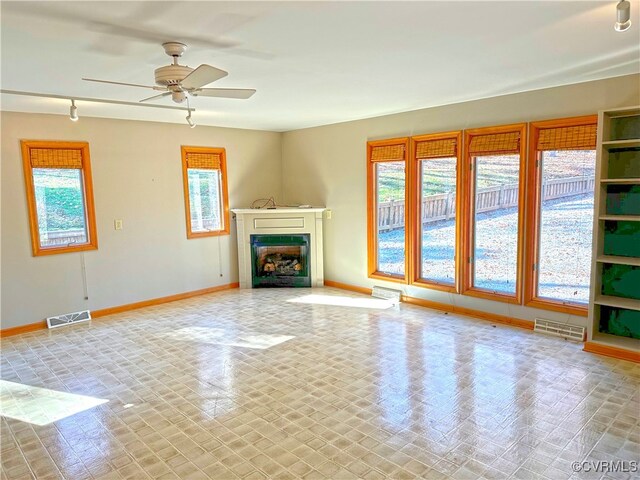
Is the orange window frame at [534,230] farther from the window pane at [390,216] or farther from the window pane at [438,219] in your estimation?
the window pane at [390,216]

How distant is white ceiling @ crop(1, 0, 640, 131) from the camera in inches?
89.3

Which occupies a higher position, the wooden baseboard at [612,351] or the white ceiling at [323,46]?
the white ceiling at [323,46]

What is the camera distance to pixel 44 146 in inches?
195

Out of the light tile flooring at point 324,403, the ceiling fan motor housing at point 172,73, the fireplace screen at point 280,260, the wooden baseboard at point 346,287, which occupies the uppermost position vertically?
the ceiling fan motor housing at point 172,73

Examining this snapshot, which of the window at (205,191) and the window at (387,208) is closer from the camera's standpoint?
the window at (387,208)

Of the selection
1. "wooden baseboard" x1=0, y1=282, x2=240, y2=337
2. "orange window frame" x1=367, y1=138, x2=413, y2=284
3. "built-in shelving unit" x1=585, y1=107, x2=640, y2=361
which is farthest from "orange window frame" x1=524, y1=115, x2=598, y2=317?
"wooden baseboard" x1=0, y1=282, x2=240, y2=337

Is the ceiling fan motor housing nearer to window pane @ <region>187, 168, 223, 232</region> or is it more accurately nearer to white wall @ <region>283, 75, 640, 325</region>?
white wall @ <region>283, 75, 640, 325</region>

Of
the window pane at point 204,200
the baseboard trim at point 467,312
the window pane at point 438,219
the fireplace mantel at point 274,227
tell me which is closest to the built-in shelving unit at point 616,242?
the baseboard trim at point 467,312

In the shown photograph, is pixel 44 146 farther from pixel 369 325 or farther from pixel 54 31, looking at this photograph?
pixel 369 325

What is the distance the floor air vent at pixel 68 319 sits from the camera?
16.7 feet

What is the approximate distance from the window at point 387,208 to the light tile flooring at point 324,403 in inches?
48.4

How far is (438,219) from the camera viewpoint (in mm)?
5391

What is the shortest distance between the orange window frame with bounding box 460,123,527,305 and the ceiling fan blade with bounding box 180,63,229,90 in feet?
10.7

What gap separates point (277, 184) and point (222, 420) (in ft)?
16.2
